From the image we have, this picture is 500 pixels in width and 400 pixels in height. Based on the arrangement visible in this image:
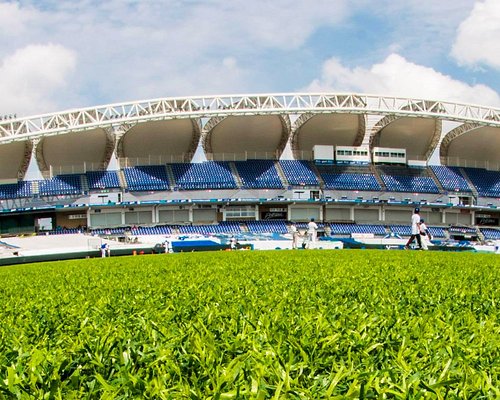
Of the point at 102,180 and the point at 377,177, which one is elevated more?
the point at 102,180

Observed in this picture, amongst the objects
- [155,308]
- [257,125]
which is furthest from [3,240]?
[155,308]

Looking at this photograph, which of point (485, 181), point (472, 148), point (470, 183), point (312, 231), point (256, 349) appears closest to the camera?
point (256, 349)

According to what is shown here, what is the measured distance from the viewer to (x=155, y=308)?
4.79m

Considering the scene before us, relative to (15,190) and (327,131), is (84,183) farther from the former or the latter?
(327,131)

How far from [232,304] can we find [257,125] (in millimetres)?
55590

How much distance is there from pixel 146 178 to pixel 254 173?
12.8 meters

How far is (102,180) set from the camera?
55438 mm

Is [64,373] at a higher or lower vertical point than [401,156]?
lower

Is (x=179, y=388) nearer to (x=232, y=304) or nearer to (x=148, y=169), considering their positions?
(x=232, y=304)

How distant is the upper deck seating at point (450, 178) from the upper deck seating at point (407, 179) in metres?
1.52

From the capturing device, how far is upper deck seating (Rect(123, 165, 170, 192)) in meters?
54.4

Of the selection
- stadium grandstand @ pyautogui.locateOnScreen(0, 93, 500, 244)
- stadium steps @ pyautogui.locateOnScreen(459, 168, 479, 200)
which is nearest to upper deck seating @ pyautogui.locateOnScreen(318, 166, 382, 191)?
stadium grandstand @ pyautogui.locateOnScreen(0, 93, 500, 244)

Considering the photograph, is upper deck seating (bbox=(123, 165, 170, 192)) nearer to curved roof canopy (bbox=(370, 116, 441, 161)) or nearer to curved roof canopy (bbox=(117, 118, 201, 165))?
curved roof canopy (bbox=(117, 118, 201, 165))

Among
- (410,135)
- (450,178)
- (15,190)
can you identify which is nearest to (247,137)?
(410,135)
